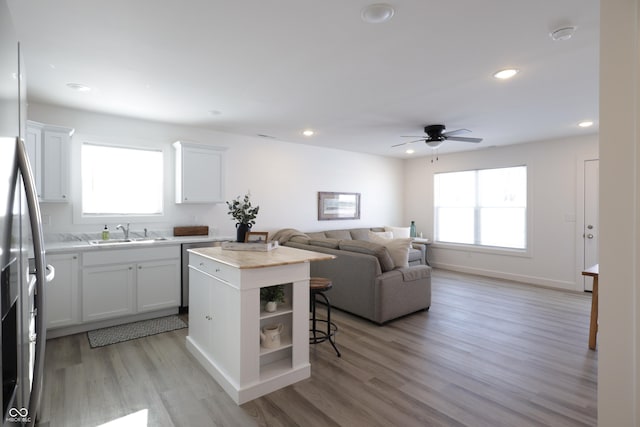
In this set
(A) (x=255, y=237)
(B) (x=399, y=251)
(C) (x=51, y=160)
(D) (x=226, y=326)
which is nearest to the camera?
(D) (x=226, y=326)

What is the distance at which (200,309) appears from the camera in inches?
114

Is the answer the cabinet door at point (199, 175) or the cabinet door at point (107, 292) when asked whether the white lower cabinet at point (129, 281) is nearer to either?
the cabinet door at point (107, 292)

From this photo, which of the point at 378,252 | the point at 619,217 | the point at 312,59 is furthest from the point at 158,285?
the point at 619,217

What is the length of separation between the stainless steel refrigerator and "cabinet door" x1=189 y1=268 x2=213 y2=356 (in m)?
1.55

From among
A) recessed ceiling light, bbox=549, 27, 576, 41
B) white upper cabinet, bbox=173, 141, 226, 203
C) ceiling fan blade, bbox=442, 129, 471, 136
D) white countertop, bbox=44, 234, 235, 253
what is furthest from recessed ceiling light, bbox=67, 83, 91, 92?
ceiling fan blade, bbox=442, 129, 471, 136

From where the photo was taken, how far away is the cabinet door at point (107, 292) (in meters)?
3.48

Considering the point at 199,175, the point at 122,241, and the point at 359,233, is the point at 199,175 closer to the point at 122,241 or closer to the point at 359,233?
the point at 122,241

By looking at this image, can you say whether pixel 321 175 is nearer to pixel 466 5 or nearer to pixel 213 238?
pixel 213 238

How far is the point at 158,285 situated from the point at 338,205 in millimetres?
3716

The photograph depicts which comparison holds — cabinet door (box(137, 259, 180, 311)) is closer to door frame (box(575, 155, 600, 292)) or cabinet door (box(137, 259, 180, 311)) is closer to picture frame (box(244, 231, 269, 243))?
picture frame (box(244, 231, 269, 243))

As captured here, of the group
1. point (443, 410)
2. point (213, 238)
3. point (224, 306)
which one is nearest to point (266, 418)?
point (224, 306)

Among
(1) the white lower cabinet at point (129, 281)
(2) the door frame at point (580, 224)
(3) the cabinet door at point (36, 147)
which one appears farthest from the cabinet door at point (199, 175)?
(2) the door frame at point (580, 224)

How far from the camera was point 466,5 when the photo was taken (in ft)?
6.19

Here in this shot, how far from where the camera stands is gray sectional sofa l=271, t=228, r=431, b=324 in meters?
3.72
